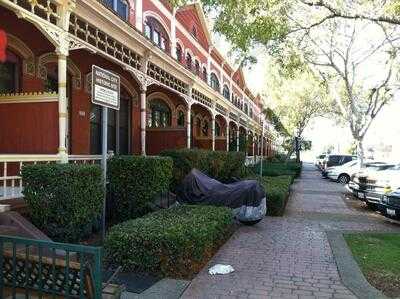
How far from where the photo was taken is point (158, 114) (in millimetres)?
21719

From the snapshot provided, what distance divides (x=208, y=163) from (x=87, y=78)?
16.5 ft

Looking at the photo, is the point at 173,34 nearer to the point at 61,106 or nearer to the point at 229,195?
the point at 229,195

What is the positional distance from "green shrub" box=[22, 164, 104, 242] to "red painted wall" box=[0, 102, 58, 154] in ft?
5.19

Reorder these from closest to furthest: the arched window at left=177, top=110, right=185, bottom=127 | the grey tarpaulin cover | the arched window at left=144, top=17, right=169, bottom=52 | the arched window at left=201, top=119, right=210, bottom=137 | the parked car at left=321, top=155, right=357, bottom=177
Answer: the grey tarpaulin cover → the arched window at left=144, top=17, right=169, bottom=52 → the arched window at left=177, top=110, right=185, bottom=127 → the arched window at left=201, top=119, right=210, bottom=137 → the parked car at left=321, top=155, right=357, bottom=177

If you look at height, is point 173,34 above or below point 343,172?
above

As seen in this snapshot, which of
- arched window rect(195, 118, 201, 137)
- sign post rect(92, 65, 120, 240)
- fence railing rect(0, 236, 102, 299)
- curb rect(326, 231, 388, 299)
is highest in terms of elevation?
arched window rect(195, 118, 201, 137)

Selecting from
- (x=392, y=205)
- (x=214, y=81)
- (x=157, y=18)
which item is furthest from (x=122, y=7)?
(x=214, y=81)

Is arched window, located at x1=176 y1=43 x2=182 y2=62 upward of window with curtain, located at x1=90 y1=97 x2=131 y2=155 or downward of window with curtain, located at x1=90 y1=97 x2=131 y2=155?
upward

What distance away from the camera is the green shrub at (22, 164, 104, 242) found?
7160 millimetres

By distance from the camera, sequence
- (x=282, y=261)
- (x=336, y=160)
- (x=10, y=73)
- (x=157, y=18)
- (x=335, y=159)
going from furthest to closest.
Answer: (x=335, y=159) → (x=336, y=160) → (x=157, y=18) → (x=10, y=73) → (x=282, y=261)

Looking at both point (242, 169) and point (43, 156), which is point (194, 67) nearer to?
point (242, 169)

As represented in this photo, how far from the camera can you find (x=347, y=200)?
19.5m

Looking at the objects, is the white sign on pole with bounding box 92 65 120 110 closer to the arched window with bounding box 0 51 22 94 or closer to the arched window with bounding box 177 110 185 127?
the arched window with bounding box 0 51 22 94

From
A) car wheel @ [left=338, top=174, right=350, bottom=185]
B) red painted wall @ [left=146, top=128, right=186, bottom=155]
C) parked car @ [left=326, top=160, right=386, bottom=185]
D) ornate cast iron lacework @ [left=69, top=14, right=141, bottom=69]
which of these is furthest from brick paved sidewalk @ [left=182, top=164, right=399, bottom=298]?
car wheel @ [left=338, top=174, right=350, bottom=185]
